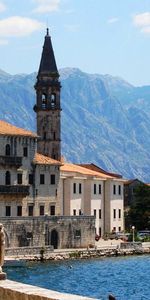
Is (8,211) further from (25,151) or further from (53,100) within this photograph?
(53,100)

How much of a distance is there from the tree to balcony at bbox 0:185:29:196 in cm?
2563

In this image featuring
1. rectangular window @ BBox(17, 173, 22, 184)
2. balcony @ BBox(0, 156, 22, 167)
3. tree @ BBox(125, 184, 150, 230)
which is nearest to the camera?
balcony @ BBox(0, 156, 22, 167)

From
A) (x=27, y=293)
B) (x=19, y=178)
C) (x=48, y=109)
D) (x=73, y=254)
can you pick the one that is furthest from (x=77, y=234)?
(x=27, y=293)

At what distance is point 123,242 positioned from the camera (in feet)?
299

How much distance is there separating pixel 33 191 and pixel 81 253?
330 inches

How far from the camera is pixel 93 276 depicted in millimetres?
64188

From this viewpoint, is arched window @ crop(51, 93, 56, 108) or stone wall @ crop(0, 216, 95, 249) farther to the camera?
arched window @ crop(51, 93, 56, 108)

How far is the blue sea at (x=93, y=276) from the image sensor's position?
178ft

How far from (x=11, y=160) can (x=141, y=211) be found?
2789 cm

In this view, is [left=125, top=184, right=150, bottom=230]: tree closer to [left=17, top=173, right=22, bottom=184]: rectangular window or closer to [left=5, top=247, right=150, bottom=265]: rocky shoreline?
[left=5, top=247, right=150, bottom=265]: rocky shoreline

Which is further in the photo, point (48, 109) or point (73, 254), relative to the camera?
point (48, 109)

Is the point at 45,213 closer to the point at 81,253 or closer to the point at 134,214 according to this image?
the point at 81,253

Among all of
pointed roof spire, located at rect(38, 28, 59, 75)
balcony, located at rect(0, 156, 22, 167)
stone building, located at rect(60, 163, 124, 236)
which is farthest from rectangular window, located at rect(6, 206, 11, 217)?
pointed roof spire, located at rect(38, 28, 59, 75)

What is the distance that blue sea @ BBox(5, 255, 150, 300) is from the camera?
54.2 m
